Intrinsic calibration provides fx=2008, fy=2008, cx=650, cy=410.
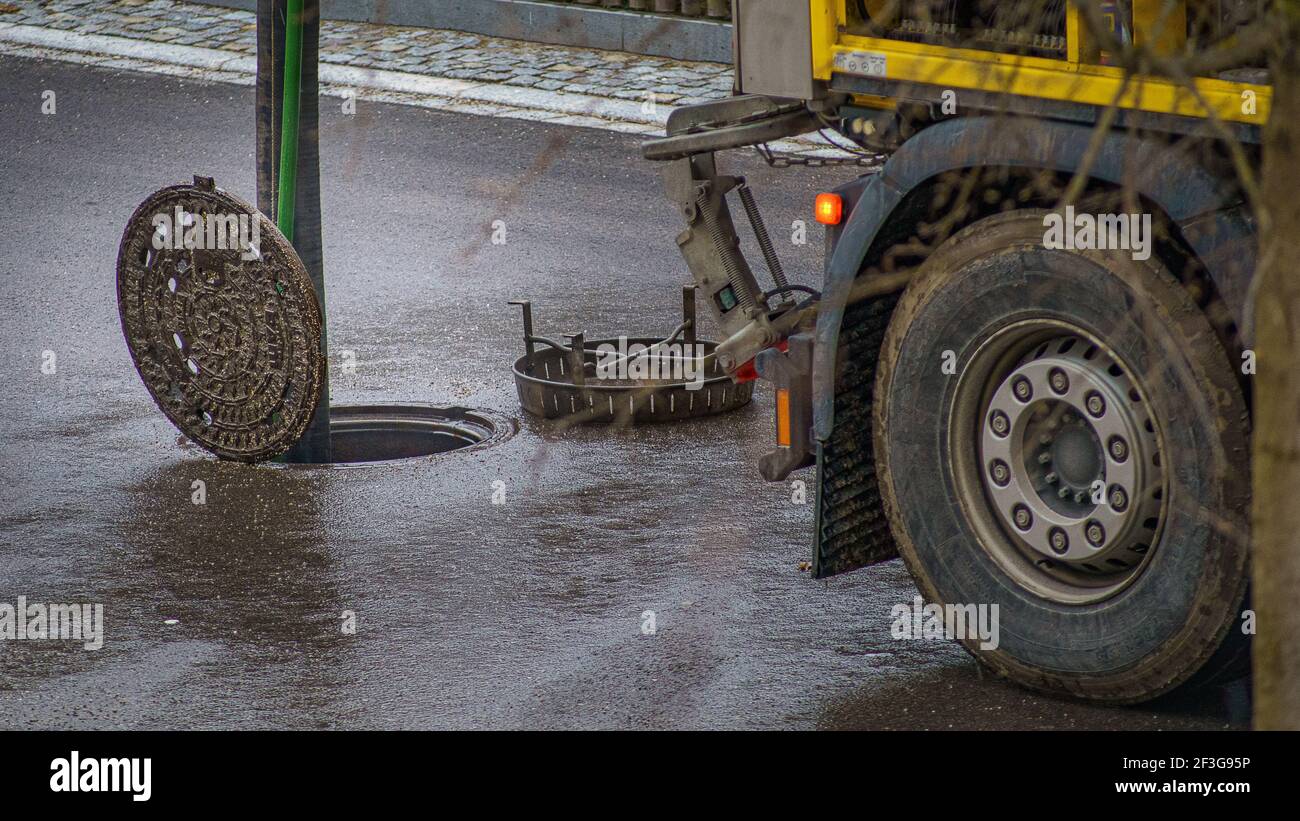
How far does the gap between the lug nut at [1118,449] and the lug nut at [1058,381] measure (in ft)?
0.60

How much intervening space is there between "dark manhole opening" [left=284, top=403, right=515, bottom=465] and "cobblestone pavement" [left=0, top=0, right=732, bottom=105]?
5481 mm

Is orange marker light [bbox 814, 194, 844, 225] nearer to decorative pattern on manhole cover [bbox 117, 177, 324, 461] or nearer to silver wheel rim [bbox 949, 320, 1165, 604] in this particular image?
silver wheel rim [bbox 949, 320, 1165, 604]

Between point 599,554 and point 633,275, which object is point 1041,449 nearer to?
point 599,554

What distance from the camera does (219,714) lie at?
555 cm

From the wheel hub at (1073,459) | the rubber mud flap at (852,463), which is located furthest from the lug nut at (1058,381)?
the rubber mud flap at (852,463)

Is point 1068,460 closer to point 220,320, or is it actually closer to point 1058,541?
point 1058,541

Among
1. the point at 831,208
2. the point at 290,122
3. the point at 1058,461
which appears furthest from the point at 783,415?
the point at 290,122

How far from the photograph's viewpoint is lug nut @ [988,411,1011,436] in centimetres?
532

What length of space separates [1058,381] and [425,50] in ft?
37.2

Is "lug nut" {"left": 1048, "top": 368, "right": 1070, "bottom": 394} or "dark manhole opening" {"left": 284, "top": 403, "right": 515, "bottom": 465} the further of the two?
"dark manhole opening" {"left": 284, "top": 403, "right": 515, "bottom": 465}

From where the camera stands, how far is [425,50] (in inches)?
622

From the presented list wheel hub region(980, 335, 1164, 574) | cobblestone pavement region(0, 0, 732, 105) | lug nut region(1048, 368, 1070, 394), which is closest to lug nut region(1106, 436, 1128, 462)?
wheel hub region(980, 335, 1164, 574)

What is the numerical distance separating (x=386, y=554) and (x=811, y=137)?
6.83m

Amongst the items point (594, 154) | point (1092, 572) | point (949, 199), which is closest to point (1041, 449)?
point (1092, 572)
